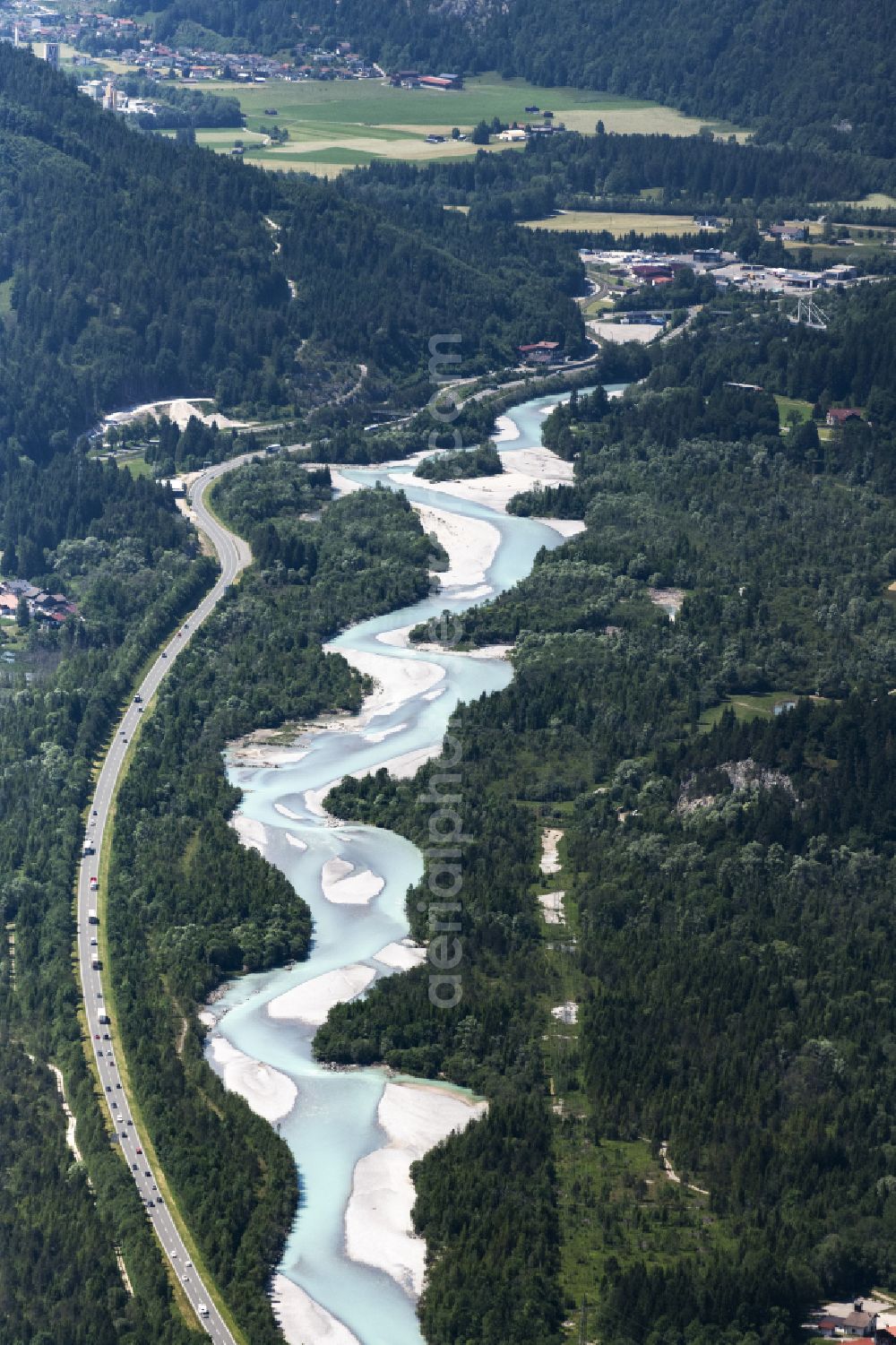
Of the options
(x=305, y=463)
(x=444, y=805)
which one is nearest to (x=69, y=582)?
(x=305, y=463)

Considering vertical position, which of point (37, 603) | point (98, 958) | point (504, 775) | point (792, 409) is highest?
point (792, 409)

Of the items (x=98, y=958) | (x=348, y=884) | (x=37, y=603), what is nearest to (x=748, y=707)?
(x=348, y=884)

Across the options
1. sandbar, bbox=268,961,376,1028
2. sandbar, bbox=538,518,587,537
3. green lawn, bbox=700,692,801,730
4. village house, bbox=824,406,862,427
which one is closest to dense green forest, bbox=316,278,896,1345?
green lawn, bbox=700,692,801,730

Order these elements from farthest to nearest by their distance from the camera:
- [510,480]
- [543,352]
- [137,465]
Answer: [543,352], [137,465], [510,480]

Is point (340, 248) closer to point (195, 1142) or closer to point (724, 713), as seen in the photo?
point (724, 713)

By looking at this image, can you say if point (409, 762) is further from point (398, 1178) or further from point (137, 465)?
point (137, 465)

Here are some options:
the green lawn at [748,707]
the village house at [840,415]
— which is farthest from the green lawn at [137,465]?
the green lawn at [748,707]
